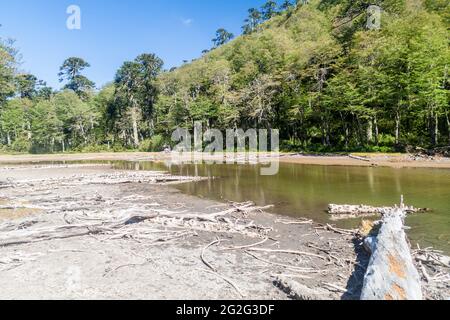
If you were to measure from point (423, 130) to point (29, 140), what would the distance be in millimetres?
87670

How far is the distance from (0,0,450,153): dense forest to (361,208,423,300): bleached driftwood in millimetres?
23239

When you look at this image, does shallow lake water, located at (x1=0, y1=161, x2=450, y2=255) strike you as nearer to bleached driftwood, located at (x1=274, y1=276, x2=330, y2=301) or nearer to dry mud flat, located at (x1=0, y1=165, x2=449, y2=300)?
dry mud flat, located at (x1=0, y1=165, x2=449, y2=300)

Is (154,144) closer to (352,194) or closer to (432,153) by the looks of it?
(432,153)

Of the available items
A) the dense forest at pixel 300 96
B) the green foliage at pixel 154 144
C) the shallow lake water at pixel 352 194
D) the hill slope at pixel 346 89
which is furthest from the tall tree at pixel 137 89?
the shallow lake water at pixel 352 194

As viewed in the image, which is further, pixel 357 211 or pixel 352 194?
pixel 352 194

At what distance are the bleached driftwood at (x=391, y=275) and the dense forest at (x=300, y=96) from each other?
23.2m

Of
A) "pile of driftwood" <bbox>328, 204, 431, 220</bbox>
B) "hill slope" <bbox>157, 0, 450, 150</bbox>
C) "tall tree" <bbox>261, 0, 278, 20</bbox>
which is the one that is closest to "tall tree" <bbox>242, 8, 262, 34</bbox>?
"tall tree" <bbox>261, 0, 278, 20</bbox>

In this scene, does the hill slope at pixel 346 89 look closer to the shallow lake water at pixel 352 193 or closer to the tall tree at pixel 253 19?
the shallow lake water at pixel 352 193

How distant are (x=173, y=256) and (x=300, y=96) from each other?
146 ft

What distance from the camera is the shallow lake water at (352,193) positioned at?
10439 mm

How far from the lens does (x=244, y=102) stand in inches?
2287

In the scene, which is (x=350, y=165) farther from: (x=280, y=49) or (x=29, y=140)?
(x=29, y=140)

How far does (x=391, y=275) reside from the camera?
5055mm

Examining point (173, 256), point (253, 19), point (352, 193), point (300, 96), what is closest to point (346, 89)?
point (300, 96)
